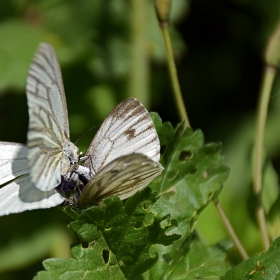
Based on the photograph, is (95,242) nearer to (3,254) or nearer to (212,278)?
(212,278)

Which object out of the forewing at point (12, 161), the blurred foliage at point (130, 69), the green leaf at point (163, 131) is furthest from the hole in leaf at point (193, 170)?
the blurred foliage at point (130, 69)

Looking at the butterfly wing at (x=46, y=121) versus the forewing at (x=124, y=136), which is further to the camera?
the forewing at (x=124, y=136)

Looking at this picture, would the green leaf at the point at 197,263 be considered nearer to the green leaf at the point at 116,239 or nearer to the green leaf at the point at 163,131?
the green leaf at the point at 116,239

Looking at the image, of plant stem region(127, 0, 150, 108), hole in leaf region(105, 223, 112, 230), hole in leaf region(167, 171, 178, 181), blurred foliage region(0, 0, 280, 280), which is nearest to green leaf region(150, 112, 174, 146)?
hole in leaf region(167, 171, 178, 181)

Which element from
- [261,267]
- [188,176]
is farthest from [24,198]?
[261,267]

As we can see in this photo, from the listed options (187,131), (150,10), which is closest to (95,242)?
(187,131)

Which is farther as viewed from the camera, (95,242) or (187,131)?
(187,131)
